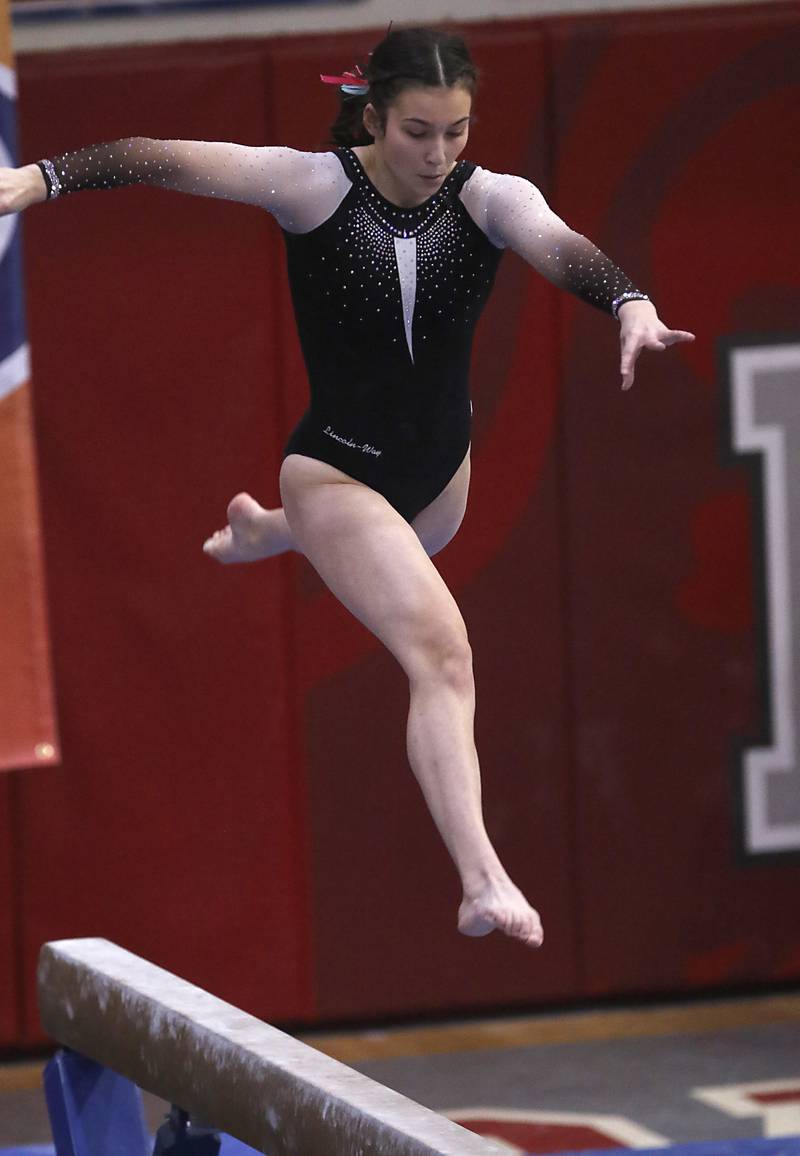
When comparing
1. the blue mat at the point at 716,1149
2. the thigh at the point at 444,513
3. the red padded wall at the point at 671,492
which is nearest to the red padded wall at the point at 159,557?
the red padded wall at the point at 671,492

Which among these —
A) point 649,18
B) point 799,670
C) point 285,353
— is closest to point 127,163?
point 285,353

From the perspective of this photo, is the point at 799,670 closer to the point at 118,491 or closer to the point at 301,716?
the point at 301,716

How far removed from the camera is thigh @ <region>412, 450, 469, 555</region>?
119 inches

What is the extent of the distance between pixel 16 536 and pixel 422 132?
1.93 meters

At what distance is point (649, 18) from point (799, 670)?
1.86 meters

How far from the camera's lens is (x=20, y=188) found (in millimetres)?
2594

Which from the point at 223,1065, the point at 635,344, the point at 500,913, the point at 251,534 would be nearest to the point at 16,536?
the point at 251,534

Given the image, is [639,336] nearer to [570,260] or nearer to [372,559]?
[570,260]

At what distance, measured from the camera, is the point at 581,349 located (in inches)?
214

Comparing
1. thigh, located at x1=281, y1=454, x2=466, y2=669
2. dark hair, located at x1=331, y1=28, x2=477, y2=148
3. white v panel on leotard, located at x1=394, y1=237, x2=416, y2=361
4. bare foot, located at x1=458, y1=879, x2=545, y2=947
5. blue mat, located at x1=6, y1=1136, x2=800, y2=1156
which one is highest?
dark hair, located at x1=331, y1=28, x2=477, y2=148

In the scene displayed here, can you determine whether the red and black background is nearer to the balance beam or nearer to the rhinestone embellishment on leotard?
the balance beam

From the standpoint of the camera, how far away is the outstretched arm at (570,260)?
8.23ft

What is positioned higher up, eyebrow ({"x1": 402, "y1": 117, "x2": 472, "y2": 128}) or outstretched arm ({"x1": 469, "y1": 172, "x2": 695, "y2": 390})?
eyebrow ({"x1": 402, "y1": 117, "x2": 472, "y2": 128})

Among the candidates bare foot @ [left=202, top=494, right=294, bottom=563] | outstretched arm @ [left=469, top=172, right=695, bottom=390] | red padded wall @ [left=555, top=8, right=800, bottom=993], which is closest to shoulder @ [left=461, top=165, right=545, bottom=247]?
outstretched arm @ [left=469, top=172, right=695, bottom=390]
